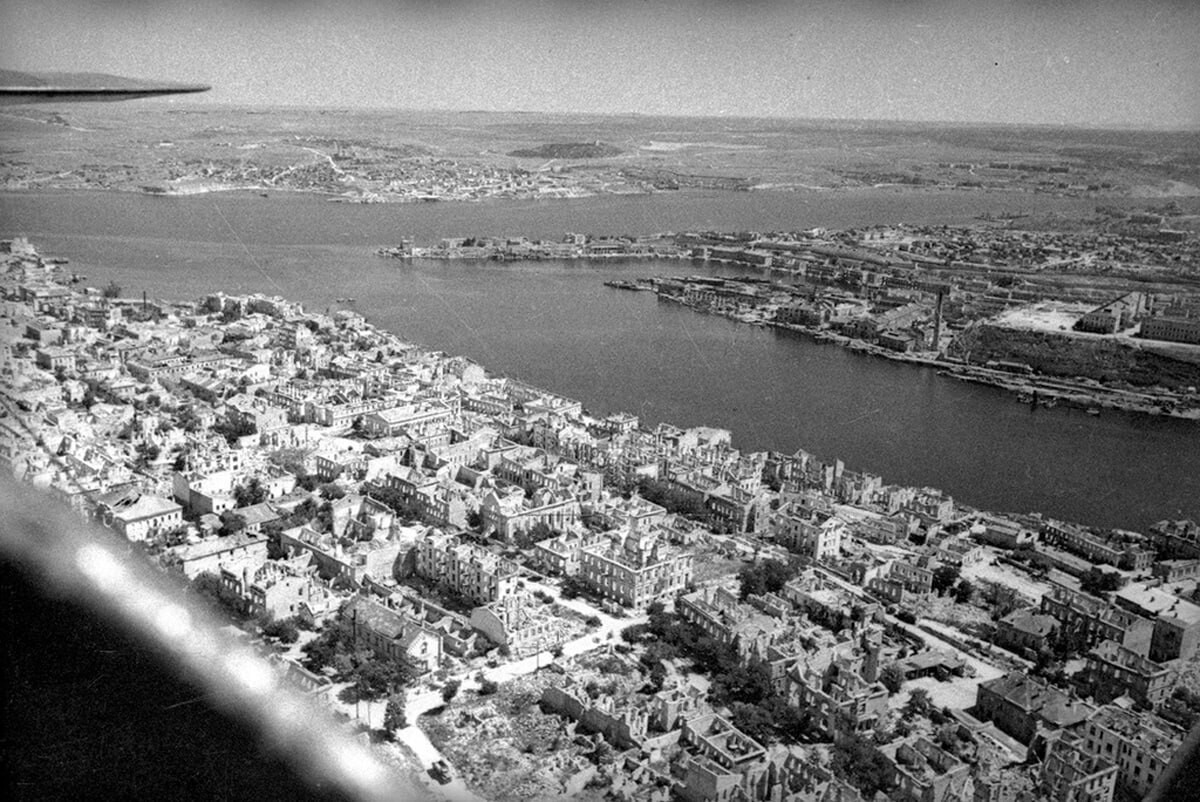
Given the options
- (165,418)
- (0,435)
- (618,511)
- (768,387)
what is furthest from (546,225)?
(0,435)

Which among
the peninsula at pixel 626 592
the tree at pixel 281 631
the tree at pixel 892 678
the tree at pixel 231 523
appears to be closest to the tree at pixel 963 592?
the peninsula at pixel 626 592

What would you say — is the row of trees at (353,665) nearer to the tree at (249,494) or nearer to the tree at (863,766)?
the tree at (863,766)

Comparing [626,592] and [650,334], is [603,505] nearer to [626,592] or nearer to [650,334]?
[626,592]

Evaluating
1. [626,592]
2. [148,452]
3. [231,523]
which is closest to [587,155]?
[148,452]

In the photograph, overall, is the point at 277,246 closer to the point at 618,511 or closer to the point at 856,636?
the point at 618,511

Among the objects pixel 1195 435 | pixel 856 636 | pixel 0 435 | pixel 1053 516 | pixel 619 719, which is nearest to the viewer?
pixel 0 435

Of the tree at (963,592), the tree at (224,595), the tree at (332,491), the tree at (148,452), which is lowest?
the tree at (963,592)
